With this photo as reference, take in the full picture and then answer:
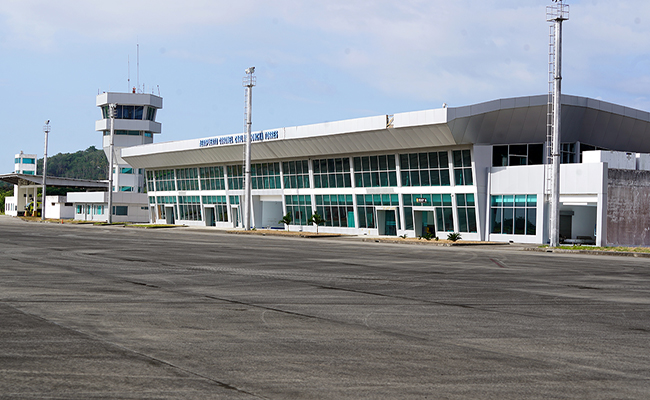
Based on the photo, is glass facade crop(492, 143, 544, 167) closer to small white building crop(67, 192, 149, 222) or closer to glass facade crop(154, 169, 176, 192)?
glass facade crop(154, 169, 176, 192)

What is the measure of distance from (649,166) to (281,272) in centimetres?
3442

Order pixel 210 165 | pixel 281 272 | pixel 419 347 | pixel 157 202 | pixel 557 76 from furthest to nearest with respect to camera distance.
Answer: pixel 157 202
pixel 210 165
pixel 557 76
pixel 281 272
pixel 419 347

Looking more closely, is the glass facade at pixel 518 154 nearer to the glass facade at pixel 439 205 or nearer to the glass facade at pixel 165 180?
the glass facade at pixel 439 205

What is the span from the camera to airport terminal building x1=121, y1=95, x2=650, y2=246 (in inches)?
1724

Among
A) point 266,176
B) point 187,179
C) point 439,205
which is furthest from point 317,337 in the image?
point 187,179

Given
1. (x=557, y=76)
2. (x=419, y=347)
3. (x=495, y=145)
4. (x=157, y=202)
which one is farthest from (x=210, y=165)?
(x=419, y=347)

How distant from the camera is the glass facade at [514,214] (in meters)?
46.0

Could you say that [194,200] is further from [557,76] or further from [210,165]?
[557,76]

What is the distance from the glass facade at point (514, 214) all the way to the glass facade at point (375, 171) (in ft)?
33.8

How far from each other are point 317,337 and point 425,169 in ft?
146

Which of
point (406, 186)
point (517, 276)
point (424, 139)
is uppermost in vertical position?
point (424, 139)

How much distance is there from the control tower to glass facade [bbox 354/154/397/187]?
5999 cm

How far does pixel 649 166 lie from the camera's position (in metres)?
45.2

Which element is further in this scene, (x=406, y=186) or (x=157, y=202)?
(x=157, y=202)
